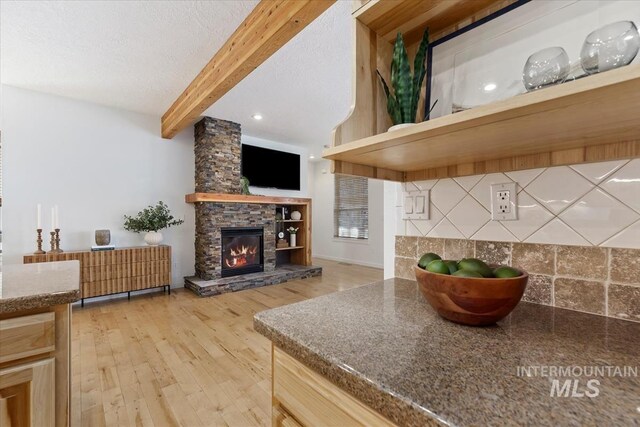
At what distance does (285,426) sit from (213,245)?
11.7ft

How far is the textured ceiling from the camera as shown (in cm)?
185

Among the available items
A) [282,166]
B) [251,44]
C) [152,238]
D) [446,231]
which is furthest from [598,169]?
[282,166]

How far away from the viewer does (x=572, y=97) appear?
1.40 ft

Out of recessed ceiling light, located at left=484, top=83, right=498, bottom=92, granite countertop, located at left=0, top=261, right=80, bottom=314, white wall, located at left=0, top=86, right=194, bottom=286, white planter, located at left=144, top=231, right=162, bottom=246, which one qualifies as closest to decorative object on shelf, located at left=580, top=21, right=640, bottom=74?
recessed ceiling light, located at left=484, top=83, right=498, bottom=92

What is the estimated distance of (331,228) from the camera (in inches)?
262

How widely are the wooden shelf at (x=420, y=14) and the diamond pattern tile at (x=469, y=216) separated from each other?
1.81 ft

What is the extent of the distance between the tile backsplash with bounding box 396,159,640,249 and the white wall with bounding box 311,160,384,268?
441cm

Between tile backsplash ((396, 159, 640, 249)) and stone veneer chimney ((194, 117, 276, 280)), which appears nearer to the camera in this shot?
tile backsplash ((396, 159, 640, 249))

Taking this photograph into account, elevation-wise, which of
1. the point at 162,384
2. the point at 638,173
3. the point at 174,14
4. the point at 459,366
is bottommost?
the point at 162,384

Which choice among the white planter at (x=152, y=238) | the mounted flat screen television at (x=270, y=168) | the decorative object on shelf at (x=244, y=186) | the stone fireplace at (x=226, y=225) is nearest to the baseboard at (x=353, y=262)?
the stone fireplace at (x=226, y=225)

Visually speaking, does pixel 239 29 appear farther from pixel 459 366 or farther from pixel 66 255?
pixel 66 255

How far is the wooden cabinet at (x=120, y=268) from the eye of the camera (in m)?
3.05

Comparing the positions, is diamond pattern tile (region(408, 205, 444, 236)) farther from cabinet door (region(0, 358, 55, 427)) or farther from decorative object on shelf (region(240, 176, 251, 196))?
decorative object on shelf (region(240, 176, 251, 196))

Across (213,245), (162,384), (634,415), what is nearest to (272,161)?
(213,245)
